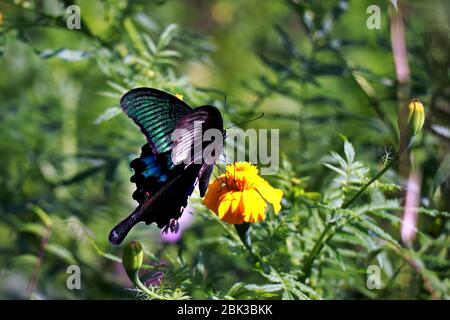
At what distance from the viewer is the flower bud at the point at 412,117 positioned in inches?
42.4

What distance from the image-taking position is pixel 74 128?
2.16 meters

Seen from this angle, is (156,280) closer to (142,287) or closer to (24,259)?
(142,287)

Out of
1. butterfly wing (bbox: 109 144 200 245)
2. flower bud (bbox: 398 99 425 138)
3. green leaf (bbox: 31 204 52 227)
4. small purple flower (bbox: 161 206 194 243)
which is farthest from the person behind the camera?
small purple flower (bbox: 161 206 194 243)

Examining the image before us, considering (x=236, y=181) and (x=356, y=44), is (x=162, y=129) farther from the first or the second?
(x=356, y=44)

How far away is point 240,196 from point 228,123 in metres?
0.46

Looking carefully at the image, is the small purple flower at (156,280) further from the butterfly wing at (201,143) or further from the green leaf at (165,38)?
the green leaf at (165,38)

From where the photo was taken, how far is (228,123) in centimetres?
157

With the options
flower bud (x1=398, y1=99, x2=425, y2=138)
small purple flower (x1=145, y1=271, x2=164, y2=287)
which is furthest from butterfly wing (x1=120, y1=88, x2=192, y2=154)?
flower bud (x1=398, y1=99, x2=425, y2=138)

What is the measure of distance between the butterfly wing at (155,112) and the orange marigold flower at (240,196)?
12 cm

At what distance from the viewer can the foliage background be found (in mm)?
1288

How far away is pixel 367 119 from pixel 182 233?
0.61 metres

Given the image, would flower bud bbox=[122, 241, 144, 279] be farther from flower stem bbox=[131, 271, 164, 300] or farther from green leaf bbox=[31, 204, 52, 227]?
green leaf bbox=[31, 204, 52, 227]

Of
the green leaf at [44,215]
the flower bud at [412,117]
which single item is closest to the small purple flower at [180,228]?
the green leaf at [44,215]

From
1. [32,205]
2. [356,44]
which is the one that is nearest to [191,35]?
[356,44]
